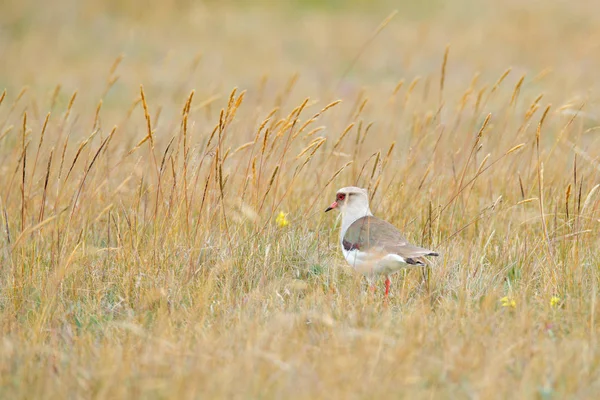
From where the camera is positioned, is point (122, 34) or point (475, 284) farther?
point (122, 34)

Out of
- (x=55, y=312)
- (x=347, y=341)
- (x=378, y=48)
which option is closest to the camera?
(x=347, y=341)

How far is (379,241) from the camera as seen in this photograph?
4.68 metres

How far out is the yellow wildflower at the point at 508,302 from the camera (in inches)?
159

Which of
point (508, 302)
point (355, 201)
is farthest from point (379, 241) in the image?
point (508, 302)

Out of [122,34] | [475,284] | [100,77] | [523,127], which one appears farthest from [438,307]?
[122,34]

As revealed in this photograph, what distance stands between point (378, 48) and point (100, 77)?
5080 millimetres

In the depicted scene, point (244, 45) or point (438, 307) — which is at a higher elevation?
point (244, 45)

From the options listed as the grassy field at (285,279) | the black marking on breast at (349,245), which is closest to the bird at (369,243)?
the black marking on breast at (349,245)

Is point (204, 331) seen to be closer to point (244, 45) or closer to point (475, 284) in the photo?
point (475, 284)

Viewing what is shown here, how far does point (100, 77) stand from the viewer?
13.1 meters

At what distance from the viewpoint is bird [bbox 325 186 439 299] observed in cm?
445

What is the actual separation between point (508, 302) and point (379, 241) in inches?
34.4

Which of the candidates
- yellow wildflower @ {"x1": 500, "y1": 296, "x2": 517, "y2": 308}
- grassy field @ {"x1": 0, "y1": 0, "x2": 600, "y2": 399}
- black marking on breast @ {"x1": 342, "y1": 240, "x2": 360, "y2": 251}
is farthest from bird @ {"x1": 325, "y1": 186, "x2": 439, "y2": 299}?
yellow wildflower @ {"x1": 500, "y1": 296, "x2": 517, "y2": 308}

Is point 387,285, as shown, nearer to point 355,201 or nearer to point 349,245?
point 349,245
